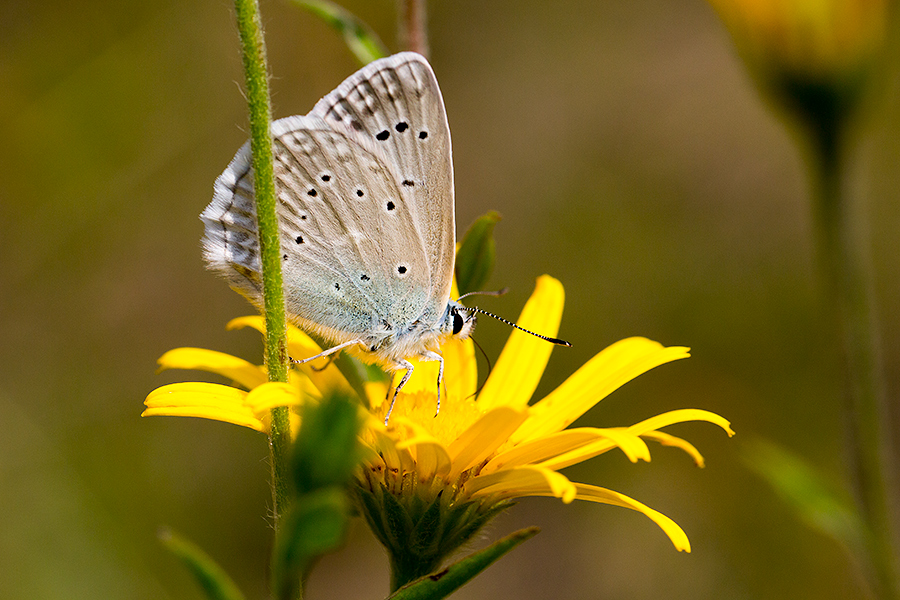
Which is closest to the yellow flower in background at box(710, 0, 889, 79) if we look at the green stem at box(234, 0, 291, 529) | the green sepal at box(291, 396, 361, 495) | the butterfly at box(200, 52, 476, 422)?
the butterfly at box(200, 52, 476, 422)

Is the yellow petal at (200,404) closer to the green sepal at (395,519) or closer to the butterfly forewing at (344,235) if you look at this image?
the green sepal at (395,519)

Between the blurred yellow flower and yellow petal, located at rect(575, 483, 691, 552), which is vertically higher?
the blurred yellow flower

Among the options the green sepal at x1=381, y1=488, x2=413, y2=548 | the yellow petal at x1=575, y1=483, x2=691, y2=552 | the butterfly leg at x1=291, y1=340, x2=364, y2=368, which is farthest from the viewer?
the butterfly leg at x1=291, y1=340, x2=364, y2=368

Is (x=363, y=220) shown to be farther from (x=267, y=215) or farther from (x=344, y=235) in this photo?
(x=267, y=215)

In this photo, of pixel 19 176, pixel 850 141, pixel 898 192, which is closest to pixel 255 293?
pixel 850 141

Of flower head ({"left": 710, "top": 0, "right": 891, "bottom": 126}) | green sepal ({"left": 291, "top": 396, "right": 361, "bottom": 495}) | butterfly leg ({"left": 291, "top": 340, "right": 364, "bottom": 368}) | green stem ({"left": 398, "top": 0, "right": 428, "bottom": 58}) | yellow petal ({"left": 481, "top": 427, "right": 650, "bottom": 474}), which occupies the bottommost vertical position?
yellow petal ({"left": 481, "top": 427, "right": 650, "bottom": 474})

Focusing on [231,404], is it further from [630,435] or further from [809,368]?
[809,368]

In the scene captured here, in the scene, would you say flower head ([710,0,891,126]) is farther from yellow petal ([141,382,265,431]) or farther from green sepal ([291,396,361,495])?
green sepal ([291,396,361,495])
